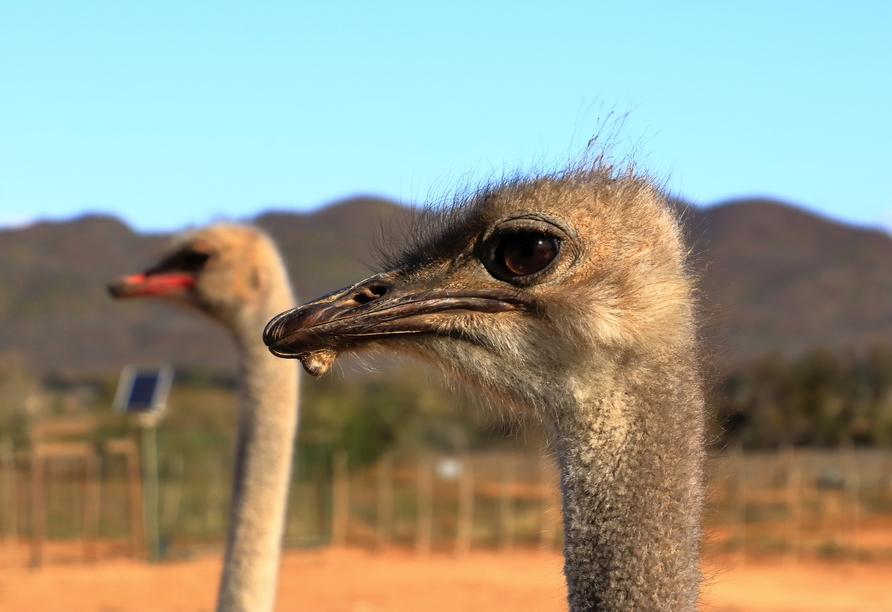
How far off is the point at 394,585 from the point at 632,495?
12643mm

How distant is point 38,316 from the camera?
58281 mm

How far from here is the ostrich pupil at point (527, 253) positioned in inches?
82.0

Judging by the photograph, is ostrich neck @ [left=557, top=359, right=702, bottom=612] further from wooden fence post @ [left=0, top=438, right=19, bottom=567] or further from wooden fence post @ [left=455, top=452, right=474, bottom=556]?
wooden fence post @ [left=455, top=452, right=474, bottom=556]

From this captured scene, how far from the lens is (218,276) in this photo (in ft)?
15.7

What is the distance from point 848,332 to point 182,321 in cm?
3544

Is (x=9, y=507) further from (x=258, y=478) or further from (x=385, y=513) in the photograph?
(x=258, y=478)

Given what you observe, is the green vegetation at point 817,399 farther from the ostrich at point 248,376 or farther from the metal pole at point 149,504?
the ostrich at point 248,376

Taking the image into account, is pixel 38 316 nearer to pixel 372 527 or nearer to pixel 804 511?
pixel 372 527

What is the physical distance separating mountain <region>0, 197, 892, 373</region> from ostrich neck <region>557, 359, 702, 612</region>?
40447 mm

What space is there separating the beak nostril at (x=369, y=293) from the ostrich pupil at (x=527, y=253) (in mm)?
246

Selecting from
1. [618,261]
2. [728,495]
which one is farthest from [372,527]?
[618,261]

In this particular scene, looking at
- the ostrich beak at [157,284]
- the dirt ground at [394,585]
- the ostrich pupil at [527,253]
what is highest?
the ostrich beak at [157,284]

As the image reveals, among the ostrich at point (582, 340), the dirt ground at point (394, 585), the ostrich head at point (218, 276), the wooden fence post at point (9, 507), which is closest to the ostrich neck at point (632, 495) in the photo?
the ostrich at point (582, 340)

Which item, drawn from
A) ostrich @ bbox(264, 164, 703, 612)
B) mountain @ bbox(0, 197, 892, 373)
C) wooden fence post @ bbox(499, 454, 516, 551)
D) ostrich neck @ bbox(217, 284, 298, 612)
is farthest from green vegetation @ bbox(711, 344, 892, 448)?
ostrich @ bbox(264, 164, 703, 612)
